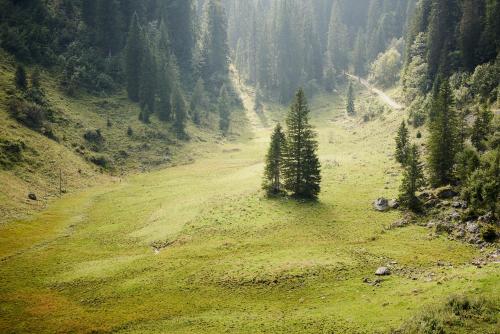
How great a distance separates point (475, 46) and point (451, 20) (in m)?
16.9

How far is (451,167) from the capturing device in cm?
5922

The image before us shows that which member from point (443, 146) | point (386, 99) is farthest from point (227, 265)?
point (386, 99)

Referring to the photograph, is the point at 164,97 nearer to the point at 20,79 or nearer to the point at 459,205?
the point at 20,79

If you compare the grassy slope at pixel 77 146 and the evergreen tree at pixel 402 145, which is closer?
the grassy slope at pixel 77 146

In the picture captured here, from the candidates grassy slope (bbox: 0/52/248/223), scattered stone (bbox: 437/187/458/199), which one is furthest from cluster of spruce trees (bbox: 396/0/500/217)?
grassy slope (bbox: 0/52/248/223)

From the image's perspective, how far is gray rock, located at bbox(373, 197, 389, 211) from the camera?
60.3 meters

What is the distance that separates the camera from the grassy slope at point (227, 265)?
37375 millimetres

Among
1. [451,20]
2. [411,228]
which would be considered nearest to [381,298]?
[411,228]

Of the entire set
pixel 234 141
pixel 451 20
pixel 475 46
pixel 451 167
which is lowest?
pixel 234 141

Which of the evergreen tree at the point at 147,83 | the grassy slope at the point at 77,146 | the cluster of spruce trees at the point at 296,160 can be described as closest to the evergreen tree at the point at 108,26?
the evergreen tree at the point at 147,83

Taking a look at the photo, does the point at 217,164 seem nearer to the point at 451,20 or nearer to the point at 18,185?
the point at 18,185

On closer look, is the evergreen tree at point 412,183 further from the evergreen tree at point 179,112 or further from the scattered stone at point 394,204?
the evergreen tree at point 179,112

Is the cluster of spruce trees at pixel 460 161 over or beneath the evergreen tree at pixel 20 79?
beneath

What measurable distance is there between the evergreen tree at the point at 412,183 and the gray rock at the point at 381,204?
2650 mm
